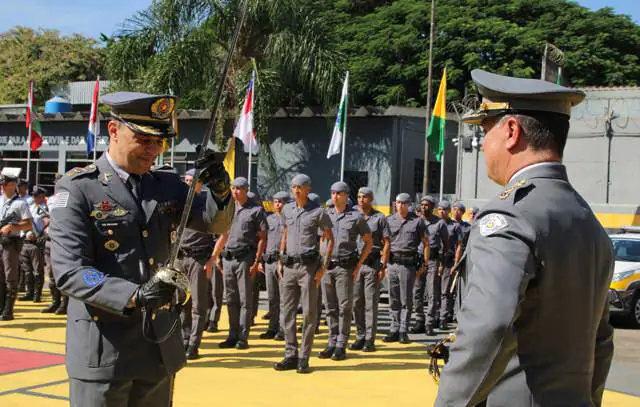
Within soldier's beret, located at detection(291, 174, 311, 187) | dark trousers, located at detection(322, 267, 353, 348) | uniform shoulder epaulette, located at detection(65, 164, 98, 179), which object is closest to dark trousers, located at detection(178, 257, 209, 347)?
soldier's beret, located at detection(291, 174, 311, 187)

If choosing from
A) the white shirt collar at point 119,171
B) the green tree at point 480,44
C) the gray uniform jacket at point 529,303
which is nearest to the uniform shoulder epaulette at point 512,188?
the gray uniform jacket at point 529,303

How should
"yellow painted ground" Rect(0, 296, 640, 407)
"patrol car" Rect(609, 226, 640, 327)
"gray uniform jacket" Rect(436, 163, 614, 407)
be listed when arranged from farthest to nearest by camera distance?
"patrol car" Rect(609, 226, 640, 327)
"yellow painted ground" Rect(0, 296, 640, 407)
"gray uniform jacket" Rect(436, 163, 614, 407)

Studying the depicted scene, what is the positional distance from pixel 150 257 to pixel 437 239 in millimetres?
10527

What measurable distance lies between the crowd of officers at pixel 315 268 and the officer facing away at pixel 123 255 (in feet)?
15.1

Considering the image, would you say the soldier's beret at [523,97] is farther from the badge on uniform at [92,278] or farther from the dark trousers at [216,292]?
the dark trousers at [216,292]

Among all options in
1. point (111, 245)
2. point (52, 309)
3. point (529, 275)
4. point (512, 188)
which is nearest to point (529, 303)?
point (529, 275)

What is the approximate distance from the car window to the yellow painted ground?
5.59 meters

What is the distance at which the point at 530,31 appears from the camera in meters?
31.9

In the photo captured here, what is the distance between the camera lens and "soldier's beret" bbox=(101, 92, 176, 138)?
3.79m

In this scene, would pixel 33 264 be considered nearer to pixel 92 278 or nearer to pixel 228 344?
pixel 228 344

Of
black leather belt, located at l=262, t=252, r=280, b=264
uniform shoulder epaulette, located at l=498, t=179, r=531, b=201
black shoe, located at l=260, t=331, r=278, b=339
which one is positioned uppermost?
uniform shoulder epaulette, located at l=498, t=179, r=531, b=201

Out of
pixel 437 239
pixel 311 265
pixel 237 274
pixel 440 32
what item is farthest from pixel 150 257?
pixel 440 32

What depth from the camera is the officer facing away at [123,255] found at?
3488mm

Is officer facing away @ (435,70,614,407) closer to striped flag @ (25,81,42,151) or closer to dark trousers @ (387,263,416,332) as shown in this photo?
dark trousers @ (387,263,416,332)
